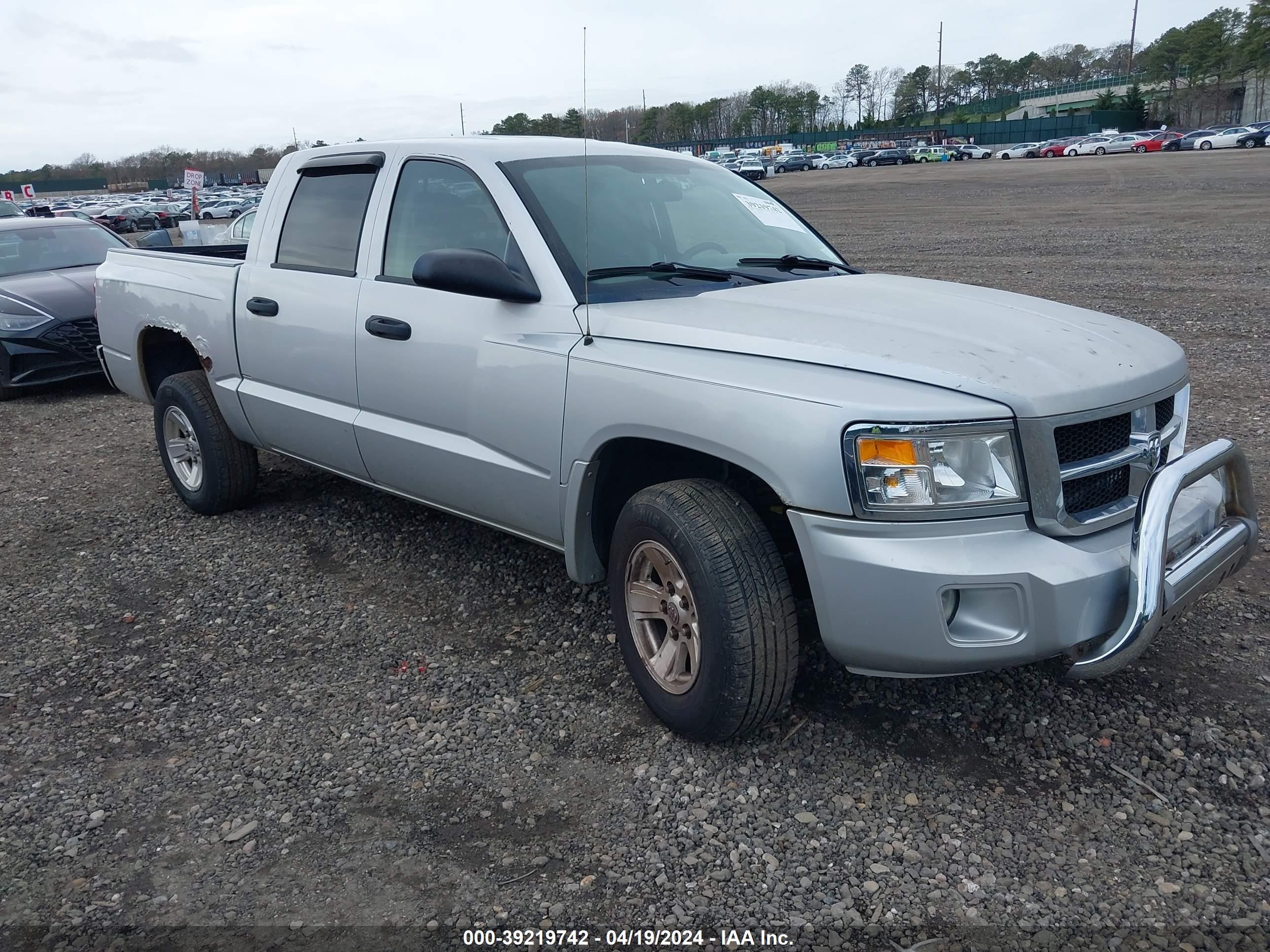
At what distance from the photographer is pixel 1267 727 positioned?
10.3 feet

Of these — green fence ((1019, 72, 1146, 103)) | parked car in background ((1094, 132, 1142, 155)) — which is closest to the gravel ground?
parked car in background ((1094, 132, 1142, 155))

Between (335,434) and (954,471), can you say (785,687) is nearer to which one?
(954,471)

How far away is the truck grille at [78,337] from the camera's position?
28.9 feet

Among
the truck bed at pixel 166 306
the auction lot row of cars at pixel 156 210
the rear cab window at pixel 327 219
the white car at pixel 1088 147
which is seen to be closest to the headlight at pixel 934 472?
the rear cab window at pixel 327 219

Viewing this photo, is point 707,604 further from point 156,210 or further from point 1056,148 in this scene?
point 1056,148

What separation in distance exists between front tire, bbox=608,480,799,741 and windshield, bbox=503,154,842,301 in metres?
0.87

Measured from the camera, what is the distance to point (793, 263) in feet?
13.1

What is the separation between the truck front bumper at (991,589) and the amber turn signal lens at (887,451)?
0.16m

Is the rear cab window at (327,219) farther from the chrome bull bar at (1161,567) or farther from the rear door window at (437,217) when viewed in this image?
the chrome bull bar at (1161,567)

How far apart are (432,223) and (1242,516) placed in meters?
2.97

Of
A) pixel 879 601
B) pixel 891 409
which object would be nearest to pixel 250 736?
pixel 879 601

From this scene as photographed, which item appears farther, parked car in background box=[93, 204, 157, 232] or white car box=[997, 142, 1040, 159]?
white car box=[997, 142, 1040, 159]

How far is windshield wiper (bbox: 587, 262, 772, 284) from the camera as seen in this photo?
11.7ft

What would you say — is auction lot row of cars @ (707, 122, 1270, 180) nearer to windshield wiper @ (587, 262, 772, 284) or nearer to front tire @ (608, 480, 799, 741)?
windshield wiper @ (587, 262, 772, 284)
